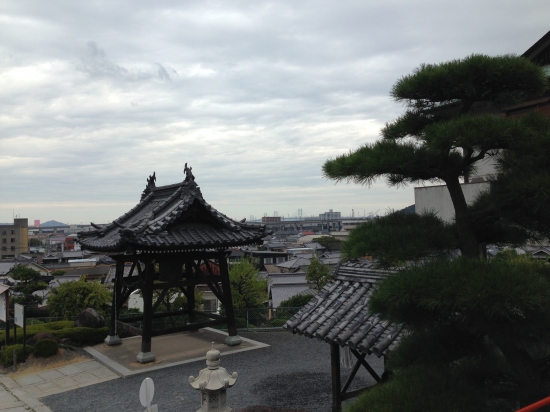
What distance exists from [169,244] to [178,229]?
111 cm

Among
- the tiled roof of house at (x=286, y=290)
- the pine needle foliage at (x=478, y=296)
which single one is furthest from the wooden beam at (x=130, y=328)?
the tiled roof of house at (x=286, y=290)

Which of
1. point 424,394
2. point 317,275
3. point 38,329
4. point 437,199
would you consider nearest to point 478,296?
point 424,394

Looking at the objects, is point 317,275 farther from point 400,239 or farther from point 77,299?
point 400,239

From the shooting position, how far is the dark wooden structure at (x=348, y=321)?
221 inches

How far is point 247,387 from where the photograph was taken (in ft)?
32.5

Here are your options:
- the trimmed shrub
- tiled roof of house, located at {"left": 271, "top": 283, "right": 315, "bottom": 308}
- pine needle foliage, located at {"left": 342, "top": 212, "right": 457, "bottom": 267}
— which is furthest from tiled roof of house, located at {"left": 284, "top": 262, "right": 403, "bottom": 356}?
tiled roof of house, located at {"left": 271, "top": 283, "right": 315, "bottom": 308}

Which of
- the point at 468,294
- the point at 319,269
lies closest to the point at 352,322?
the point at 468,294

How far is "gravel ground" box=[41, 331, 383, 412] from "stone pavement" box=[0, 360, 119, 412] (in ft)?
1.11

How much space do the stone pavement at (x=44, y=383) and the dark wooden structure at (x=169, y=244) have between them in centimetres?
124

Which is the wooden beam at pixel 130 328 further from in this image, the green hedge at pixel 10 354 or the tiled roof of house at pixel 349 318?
the tiled roof of house at pixel 349 318

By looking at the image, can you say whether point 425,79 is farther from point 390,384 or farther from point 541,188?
point 390,384

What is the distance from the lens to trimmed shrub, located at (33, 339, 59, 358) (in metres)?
12.2

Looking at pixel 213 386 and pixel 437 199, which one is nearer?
pixel 213 386

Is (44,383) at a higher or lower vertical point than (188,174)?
lower
